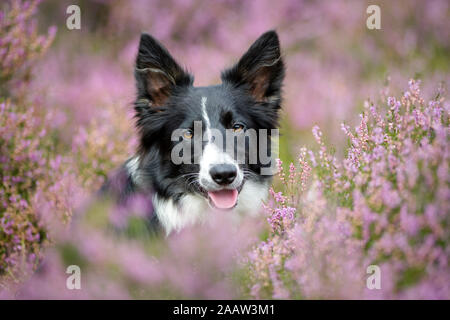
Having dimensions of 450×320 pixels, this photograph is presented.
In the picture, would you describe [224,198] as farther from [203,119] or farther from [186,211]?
[203,119]

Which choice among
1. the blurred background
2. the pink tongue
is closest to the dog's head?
the pink tongue

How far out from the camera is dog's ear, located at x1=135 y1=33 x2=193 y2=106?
3.72 m

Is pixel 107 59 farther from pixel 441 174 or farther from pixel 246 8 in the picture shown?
pixel 441 174

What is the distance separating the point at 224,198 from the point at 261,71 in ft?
4.28

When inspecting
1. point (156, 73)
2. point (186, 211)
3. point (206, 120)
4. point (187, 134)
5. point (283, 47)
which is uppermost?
point (283, 47)

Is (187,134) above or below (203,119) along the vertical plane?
below

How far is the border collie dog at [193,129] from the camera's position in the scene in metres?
3.71

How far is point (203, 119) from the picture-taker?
148 inches

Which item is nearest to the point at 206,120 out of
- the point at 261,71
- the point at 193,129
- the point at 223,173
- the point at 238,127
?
the point at 193,129

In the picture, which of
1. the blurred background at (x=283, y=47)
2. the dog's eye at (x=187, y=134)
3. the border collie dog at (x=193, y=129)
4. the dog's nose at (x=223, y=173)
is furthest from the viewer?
the blurred background at (x=283, y=47)

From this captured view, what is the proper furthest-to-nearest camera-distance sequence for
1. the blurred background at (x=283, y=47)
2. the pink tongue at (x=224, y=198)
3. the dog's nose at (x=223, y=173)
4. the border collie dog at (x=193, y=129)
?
the blurred background at (x=283, y=47)
the border collie dog at (x=193, y=129)
the pink tongue at (x=224, y=198)
the dog's nose at (x=223, y=173)

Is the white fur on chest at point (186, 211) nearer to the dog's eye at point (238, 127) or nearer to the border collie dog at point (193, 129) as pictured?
the border collie dog at point (193, 129)

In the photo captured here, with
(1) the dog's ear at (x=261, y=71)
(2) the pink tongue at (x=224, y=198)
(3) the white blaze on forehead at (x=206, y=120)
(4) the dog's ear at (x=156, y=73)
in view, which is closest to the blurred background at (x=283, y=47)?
(1) the dog's ear at (x=261, y=71)

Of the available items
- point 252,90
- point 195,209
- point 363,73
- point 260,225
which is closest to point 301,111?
point 363,73
